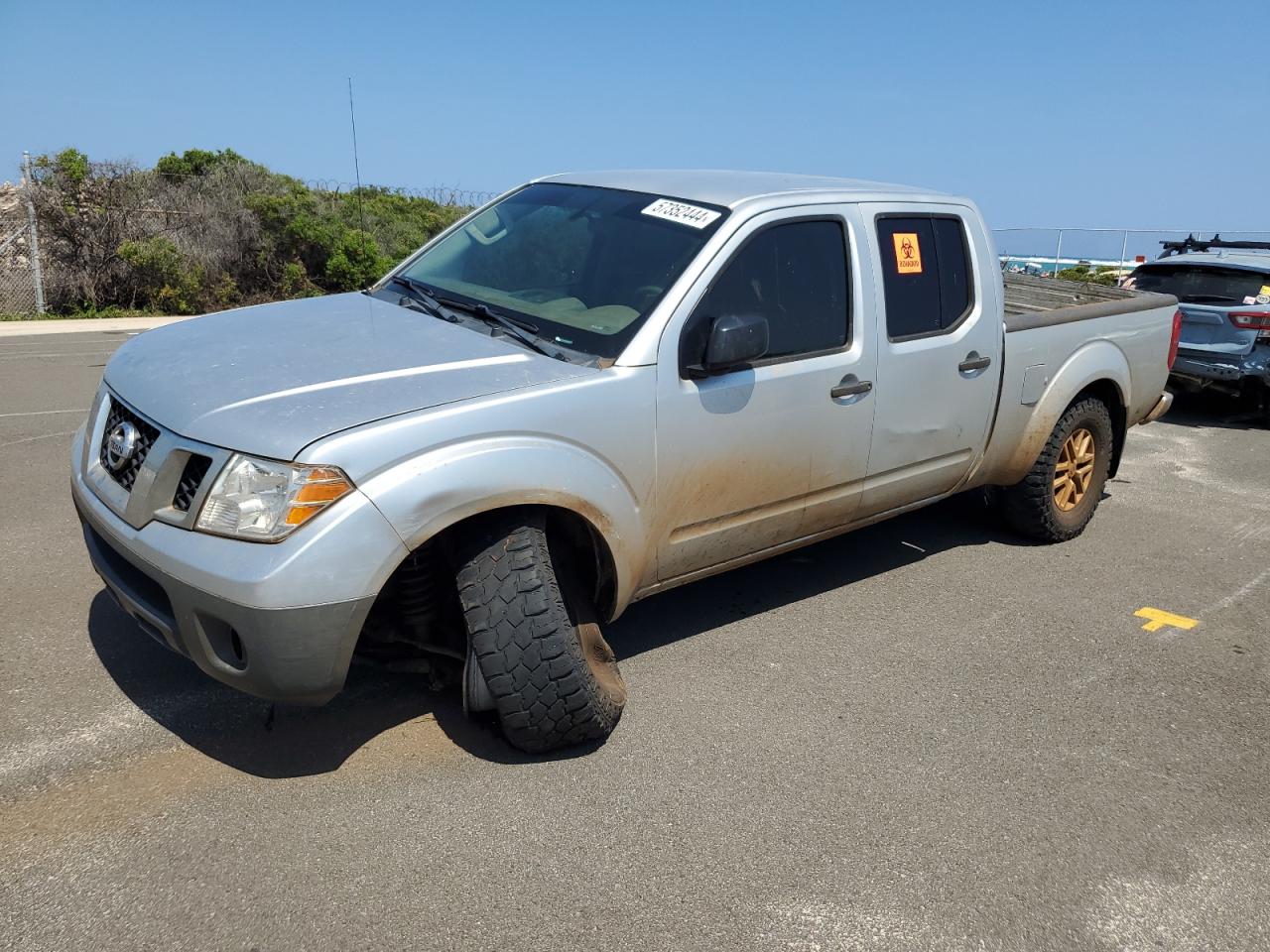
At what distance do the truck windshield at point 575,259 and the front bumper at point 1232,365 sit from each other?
22.9ft

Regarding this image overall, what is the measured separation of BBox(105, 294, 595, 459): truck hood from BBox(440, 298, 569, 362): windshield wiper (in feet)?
0.19

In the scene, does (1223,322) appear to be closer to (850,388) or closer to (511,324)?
(850,388)

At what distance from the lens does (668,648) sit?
4.26 m

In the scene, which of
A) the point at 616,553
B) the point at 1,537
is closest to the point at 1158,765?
the point at 616,553

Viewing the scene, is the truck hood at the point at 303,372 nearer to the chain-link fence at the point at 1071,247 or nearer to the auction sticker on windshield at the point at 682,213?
the auction sticker on windshield at the point at 682,213

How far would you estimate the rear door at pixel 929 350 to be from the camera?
4.39 m

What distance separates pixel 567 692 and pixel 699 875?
2.23 ft

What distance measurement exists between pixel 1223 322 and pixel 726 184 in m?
6.91

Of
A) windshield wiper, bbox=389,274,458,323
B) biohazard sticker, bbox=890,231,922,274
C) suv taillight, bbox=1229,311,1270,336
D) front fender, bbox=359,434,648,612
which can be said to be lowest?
suv taillight, bbox=1229,311,1270,336

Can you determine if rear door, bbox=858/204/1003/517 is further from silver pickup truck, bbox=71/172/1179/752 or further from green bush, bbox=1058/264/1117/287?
green bush, bbox=1058/264/1117/287

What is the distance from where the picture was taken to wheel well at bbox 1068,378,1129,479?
18.5 feet

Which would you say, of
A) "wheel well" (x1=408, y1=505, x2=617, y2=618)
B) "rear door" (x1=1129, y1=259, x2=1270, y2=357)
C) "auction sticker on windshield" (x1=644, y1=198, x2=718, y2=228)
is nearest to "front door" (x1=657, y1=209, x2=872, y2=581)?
"auction sticker on windshield" (x1=644, y1=198, x2=718, y2=228)

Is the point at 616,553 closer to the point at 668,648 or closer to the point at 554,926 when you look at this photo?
the point at 668,648

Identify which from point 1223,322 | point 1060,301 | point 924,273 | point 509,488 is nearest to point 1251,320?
point 1223,322
